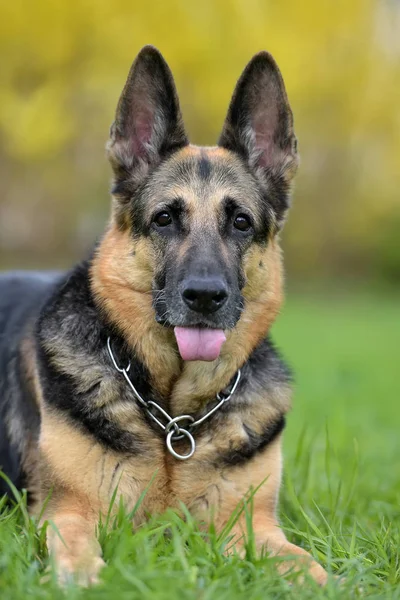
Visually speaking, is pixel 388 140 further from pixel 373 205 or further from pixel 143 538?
pixel 143 538

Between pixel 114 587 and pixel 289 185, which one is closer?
pixel 114 587

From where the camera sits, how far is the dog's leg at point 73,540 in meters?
2.66

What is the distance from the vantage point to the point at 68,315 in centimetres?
377

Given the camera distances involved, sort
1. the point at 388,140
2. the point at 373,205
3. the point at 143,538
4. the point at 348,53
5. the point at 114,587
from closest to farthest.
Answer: the point at 114,587, the point at 143,538, the point at 348,53, the point at 388,140, the point at 373,205

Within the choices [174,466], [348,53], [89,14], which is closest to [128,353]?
[174,466]

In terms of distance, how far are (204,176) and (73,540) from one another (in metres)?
1.84

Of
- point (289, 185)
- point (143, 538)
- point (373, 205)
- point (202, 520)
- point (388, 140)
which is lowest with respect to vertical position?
point (373, 205)

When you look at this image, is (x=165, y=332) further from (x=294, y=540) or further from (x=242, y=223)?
(x=294, y=540)

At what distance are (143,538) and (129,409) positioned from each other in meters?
0.81

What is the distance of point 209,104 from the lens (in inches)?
830

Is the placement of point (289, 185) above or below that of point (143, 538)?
above

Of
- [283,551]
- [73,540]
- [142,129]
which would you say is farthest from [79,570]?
[142,129]

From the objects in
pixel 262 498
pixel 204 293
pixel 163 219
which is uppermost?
pixel 163 219

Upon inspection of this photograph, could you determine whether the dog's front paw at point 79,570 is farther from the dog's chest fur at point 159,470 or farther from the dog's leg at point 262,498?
the dog's leg at point 262,498
